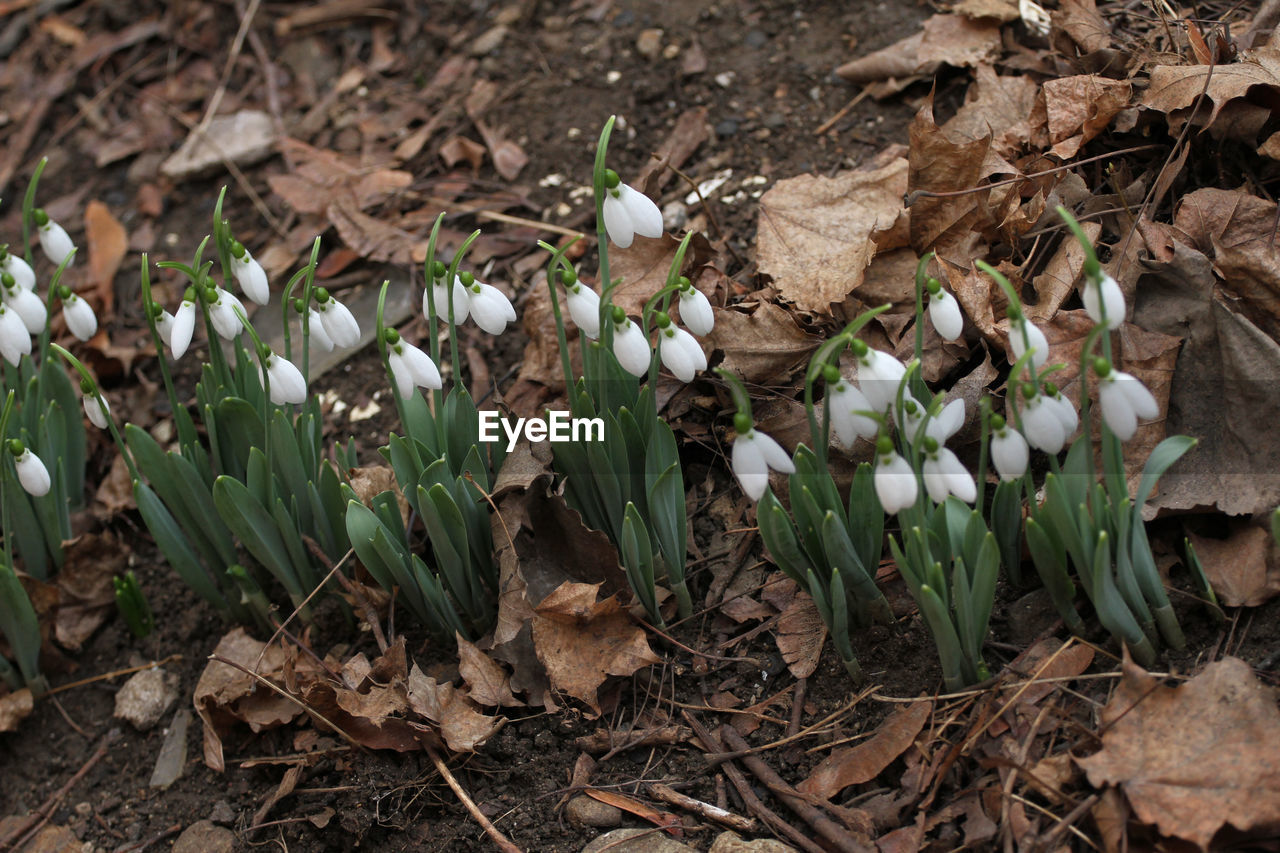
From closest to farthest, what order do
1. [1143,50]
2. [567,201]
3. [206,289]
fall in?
[206,289], [1143,50], [567,201]

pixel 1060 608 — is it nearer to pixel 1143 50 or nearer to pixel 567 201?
pixel 1143 50

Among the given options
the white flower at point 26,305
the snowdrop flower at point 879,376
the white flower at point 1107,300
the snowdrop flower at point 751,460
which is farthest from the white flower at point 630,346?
the white flower at point 26,305

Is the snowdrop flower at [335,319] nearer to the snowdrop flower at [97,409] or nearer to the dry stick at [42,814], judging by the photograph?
the snowdrop flower at [97,409]

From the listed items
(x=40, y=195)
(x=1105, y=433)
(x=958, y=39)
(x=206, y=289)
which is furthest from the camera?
(x=40, y=195)

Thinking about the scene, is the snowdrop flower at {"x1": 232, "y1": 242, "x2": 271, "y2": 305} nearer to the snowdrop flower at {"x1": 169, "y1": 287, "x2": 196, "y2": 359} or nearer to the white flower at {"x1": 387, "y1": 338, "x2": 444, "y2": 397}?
the snowdrop flower at {"x1": 169, "y1": 287, "x2": 196, "y2": 359}

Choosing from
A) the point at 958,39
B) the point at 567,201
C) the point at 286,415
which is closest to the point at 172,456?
the point at 286,415

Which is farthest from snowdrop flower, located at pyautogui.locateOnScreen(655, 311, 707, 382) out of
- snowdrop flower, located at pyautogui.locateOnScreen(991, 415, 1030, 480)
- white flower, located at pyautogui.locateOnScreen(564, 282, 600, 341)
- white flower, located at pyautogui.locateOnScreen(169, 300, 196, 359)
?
white flower, located at pyautogui.locateOnScreen(169, 300, 196, 359)

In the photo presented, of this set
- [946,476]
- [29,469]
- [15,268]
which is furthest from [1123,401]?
[15,268]
